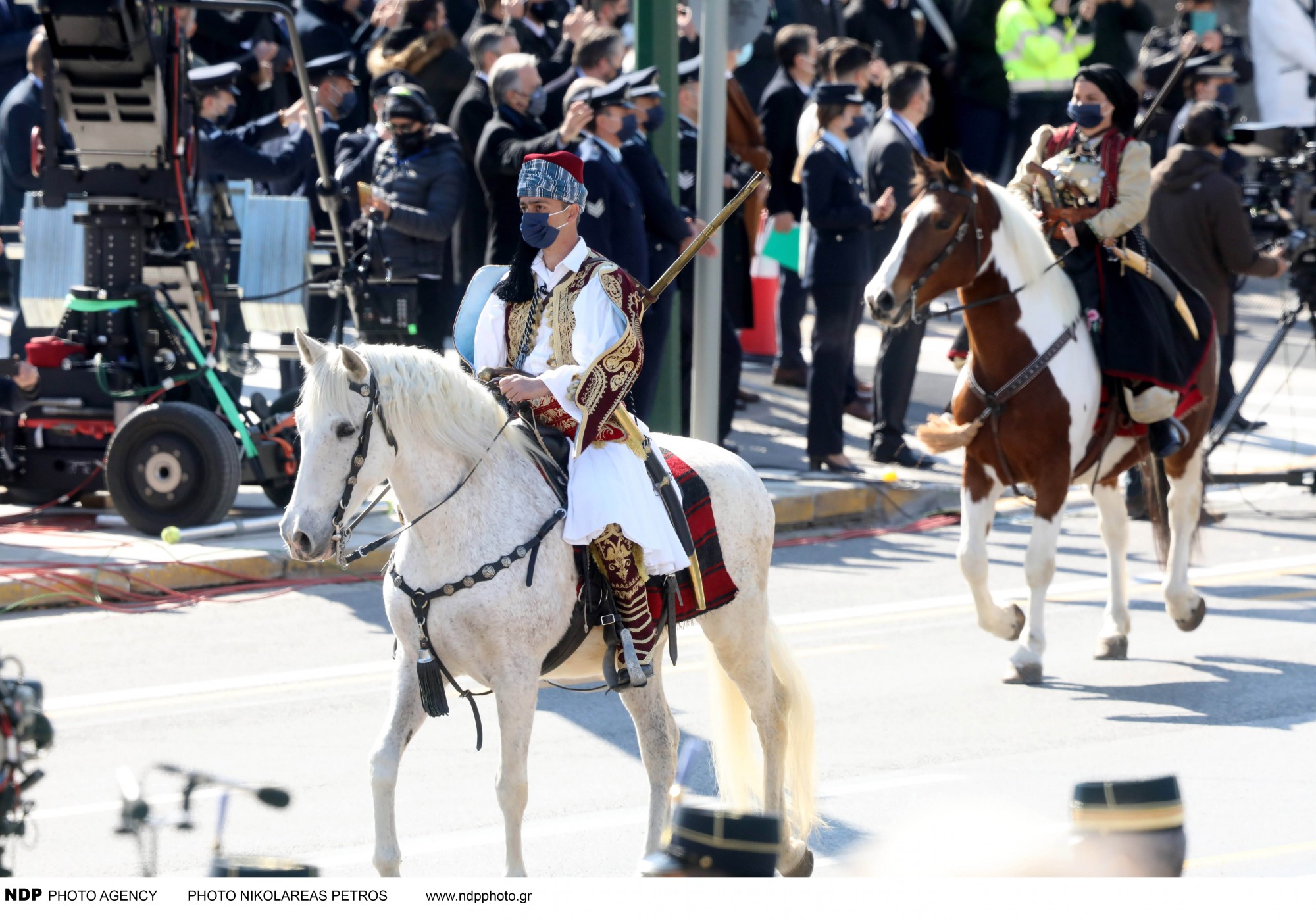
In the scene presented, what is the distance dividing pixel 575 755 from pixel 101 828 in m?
2.00

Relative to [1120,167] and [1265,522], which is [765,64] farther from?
[1120,167]

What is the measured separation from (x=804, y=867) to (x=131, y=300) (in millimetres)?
6696

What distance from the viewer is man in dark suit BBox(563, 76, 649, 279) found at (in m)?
11.7

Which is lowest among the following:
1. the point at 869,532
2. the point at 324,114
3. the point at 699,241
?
the point at 869,532

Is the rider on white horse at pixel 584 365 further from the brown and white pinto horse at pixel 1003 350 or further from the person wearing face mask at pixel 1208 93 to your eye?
the person wearing face mask at pixel 1208 93

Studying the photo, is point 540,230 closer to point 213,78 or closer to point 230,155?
point 213,78

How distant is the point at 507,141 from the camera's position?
12453 mm

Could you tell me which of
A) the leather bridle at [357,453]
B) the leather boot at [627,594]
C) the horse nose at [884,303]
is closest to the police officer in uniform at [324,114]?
the horse nose at [884,303]

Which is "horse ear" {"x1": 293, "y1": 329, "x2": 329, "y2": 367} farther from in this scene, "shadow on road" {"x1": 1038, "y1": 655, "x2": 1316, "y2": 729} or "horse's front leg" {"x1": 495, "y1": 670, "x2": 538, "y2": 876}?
"shadow on road" {"x1": 1038, "y1": 655, "x2": 1316, "y2": 729}

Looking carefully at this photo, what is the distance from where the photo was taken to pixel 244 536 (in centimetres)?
1157

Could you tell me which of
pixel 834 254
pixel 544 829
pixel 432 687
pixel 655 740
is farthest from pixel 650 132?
pixel 432 687

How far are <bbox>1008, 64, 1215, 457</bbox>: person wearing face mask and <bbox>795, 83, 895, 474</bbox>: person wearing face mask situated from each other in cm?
303

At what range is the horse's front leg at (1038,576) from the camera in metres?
9.47

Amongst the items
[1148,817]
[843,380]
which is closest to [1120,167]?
[843,380]
